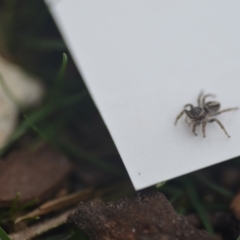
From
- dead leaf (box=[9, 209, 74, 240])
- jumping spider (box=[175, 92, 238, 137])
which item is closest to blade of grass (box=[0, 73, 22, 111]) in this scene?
dead leaf (box=[9, 209, 74, 240])

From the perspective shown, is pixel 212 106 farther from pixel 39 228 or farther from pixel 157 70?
pixel 39 228

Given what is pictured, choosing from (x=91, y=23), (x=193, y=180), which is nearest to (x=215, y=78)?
(x=193, y=180)

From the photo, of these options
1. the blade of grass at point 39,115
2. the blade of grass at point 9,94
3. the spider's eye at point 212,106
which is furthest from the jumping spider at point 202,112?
the blade of grass at point 9,94

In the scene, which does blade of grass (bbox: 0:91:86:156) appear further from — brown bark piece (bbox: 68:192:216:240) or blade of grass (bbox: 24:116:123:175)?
brown bark piece (bbox: 68:192:216:240)

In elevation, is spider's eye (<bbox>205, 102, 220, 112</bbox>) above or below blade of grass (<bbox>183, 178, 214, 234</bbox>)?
above

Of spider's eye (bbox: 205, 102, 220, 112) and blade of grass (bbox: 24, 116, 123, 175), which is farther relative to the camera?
blade of grass (bbox: 24, 116, 123, 175)

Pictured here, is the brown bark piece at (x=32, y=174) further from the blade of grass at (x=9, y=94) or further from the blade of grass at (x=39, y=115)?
the blade of grass at (x=9, y=94)
